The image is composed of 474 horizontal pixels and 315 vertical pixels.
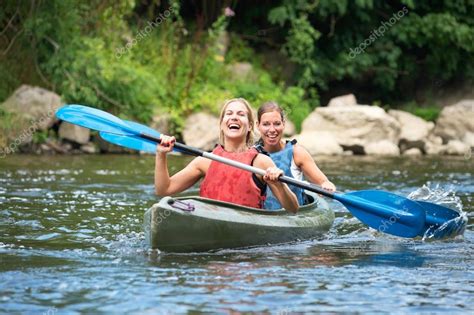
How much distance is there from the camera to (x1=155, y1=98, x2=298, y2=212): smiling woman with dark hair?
5.79 m

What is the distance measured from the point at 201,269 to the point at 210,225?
1.65 ft

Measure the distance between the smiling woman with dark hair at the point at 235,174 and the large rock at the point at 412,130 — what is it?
371 inches

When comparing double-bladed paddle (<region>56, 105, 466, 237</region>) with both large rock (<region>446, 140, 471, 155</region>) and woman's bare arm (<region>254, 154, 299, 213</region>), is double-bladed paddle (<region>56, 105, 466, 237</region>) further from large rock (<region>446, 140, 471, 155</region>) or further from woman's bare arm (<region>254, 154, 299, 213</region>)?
large rock (<region>446, 140, 471, 155</region>)

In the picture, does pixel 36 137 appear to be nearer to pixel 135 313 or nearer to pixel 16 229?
pixel 16 229

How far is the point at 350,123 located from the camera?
48.9 ft

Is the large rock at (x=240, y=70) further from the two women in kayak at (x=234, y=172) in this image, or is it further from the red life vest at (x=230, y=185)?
the red life vest at (x=230, y=185)

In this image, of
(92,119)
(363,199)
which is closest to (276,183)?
(363,199)

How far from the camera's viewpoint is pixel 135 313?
4.04 metres

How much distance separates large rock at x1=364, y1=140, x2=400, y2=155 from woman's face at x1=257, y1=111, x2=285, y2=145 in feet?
26.9

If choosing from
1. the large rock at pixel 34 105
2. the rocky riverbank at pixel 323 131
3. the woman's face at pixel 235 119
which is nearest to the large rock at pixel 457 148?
the rocky riverbank at pixel 323 131

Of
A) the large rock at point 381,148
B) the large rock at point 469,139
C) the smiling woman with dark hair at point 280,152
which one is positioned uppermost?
the large rock at point 469,139

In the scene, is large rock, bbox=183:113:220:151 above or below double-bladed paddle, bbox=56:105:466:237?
above

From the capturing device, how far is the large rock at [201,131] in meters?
13.8

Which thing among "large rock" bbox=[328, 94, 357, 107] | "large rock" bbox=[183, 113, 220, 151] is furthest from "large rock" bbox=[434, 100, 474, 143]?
"large rock" bbox=[183, 113, 220, 151]
